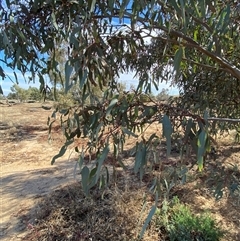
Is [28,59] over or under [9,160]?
over

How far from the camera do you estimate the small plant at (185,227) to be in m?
2.04

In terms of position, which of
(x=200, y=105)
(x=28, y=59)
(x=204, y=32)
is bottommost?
(x=200, y=105)

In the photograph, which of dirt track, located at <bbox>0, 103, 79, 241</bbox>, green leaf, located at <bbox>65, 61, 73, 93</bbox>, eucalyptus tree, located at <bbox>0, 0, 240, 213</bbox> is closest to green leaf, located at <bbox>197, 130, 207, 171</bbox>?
eucalyptus tree, located at <bbox>0, 0, 240, 213</bbox>

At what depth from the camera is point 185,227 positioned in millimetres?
2080

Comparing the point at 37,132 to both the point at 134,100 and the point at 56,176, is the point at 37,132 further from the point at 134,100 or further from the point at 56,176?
the point at 134,100

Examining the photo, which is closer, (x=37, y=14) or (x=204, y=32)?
(x=37, y=14)

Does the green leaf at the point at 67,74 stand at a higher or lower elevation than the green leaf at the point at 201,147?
higher

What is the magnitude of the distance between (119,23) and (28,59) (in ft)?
1.82

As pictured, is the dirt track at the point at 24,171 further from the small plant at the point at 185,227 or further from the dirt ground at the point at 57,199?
the small plant at the point at 185,227

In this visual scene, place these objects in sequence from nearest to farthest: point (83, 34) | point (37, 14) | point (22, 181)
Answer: point (83, 34)
point (37, 14)
point (22, 181)

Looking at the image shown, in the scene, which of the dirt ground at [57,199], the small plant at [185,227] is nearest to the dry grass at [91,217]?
the dirt ground at [57,199]

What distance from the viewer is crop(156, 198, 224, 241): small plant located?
2039 millimetres

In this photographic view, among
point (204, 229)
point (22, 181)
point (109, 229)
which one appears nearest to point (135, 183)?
point (109, 229)

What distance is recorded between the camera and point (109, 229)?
2.20m
